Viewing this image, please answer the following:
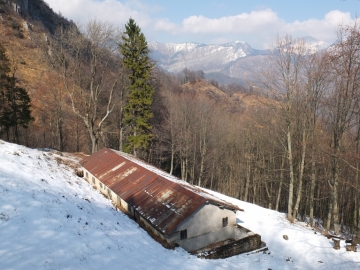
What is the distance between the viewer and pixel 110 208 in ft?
57.6

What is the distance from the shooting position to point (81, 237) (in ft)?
37.7

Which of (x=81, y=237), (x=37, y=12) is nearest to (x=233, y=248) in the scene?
(x=81, y=237)

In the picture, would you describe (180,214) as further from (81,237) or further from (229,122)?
(229,122)

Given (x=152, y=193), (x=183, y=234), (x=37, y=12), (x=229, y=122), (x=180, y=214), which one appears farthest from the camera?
(x=37, y=12)

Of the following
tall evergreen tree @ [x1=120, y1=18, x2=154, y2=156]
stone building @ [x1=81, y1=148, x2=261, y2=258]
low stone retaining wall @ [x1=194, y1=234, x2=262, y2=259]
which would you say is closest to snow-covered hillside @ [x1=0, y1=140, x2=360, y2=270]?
low stone retaining wall @ [x1=194, y1=234, x2=262, y2=259]

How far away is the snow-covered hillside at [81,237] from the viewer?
9867 mm

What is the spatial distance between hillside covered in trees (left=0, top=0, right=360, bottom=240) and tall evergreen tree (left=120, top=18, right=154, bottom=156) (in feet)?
0.37

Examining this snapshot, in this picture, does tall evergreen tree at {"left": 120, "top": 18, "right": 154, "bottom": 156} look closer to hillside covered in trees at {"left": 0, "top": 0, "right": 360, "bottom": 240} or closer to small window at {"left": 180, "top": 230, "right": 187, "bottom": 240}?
hillside covered in trees at {"left": 0, "top": 0, "right": 360, "bottom": 240}

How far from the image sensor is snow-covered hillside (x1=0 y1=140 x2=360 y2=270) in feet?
32.4

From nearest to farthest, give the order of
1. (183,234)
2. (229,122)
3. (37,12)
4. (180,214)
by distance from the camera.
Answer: (183,234) → (180,214) → (229,122) → (37,12)

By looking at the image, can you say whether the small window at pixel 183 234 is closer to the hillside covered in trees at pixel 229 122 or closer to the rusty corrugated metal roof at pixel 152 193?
the rusty corrugated metal roof at pixel 152 193

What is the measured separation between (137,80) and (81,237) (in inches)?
817

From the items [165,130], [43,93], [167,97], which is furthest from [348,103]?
[43,93]

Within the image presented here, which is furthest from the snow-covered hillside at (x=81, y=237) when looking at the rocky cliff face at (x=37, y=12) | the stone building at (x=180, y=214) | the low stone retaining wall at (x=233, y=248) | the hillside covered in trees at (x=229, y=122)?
the rocky cliff face at (x=37, y=12)
